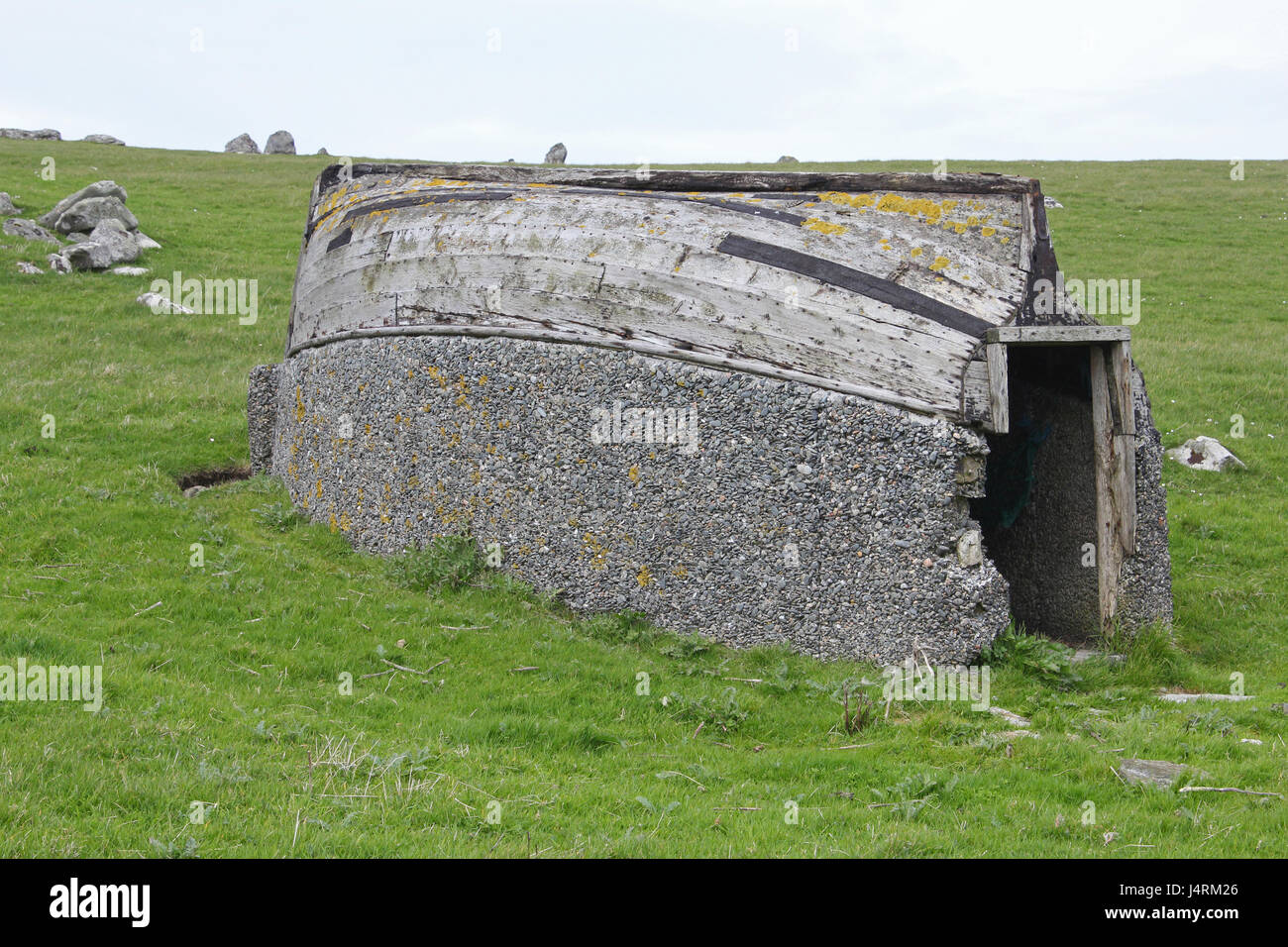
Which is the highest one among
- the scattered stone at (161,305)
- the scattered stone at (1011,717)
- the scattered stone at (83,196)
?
the scattered stone at (83,196)

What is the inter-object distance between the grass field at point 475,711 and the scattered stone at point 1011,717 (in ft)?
0.41

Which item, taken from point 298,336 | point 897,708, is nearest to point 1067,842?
point 897,708

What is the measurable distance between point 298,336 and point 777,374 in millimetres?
6437

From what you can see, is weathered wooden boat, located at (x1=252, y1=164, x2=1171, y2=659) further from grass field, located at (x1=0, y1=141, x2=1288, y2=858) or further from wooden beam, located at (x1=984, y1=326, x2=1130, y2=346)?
grass field, located at (x1=0, y1=141, x2=1288, y2=858)

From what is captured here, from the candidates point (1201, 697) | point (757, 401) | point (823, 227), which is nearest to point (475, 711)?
point (757, 401)

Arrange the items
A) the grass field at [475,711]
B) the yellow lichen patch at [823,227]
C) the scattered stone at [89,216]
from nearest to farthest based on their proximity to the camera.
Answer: the grass field at [475,711], the yellow lichen patch at [823,227], the scattered stone at [89,216]

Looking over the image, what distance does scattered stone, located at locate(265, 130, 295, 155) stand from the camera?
6431 centimetres

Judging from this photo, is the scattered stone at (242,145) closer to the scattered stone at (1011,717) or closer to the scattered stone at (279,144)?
the scattered stone at (279,144)

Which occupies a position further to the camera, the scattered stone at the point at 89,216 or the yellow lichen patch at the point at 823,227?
the scattered stone at the point at 89,216

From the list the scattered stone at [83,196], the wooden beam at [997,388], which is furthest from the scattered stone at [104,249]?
the wooden beam at [997,388]

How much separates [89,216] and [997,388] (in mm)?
23326

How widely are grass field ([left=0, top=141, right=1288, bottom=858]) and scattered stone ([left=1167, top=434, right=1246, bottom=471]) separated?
28 cm

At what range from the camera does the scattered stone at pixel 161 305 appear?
2061 centimetres

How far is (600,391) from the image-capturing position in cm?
969
